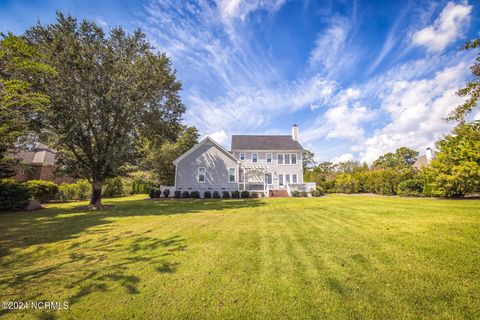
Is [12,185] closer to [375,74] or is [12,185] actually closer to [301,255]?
[301,255]

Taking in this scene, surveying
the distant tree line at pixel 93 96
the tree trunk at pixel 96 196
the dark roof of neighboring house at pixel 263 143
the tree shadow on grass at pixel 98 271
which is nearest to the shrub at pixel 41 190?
the distant tree line at pixel 93 96

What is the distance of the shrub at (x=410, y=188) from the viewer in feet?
60.6

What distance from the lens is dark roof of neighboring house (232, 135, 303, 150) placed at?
3086 centimetres

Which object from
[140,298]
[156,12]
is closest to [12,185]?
[156,12]

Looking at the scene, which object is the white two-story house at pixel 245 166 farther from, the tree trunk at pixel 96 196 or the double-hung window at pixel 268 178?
the tree trunk at pixel 96 196

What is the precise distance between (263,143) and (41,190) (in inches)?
1037

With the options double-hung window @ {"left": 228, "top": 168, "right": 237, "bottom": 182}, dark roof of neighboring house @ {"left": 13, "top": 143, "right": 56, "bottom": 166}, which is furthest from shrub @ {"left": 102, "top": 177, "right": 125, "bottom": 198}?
double-hung window @ {"left": 228, "top": 168, "right": 237, "bottom": 182}

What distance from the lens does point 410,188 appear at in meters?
19.3

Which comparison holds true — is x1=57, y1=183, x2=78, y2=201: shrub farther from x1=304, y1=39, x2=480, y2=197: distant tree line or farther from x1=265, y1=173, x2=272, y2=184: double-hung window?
x1=304, y1=39, x2=480, y2=197: distant tree line

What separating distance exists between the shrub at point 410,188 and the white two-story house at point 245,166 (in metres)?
8.32

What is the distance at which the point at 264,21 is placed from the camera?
36.6 ft

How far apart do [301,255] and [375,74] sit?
15.5 meters

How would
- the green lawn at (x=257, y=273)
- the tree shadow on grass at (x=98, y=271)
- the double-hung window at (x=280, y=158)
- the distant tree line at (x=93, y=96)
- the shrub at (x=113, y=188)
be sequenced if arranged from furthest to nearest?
1. the double-hung window at (x=280, y=158)
2. the shrub at (x=113, y=188)
3. the distant tree line at (x=93, y=96)
4. the tree shadow on grass at (x=98, y=271)
5. the green lawn at (x=257, y=273)

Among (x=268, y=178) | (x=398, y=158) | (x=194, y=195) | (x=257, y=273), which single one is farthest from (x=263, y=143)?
(x=398, y=158)
